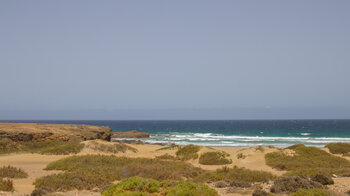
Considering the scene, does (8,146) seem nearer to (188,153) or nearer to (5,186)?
(188,153)

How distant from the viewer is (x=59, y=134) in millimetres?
33438

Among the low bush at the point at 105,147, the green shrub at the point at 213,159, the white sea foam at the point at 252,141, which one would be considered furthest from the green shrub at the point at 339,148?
the low bush at the point at 105,147

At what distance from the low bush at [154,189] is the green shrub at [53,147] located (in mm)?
18944

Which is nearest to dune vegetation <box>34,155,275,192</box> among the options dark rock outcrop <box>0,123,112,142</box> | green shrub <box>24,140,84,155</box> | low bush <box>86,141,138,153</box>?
green shrub <box>24,140,84,155</box>

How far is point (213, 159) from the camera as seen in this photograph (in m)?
24.1

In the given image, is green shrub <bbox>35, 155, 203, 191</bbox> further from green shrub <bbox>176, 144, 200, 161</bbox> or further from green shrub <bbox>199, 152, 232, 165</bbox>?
green shrub <bbox>176, 144, 200, 161</bbox>

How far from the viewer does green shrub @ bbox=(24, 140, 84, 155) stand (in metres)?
26.8

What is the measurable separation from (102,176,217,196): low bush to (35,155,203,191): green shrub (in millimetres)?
3786

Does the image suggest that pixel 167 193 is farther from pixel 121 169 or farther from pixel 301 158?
pixel 301 158

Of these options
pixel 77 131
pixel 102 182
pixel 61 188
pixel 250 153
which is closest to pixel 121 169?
pixel 102 182

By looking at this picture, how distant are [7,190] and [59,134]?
22.5m

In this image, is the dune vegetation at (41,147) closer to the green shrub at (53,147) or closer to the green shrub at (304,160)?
the green shrub at (53,147)

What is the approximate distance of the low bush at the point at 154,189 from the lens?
909cm

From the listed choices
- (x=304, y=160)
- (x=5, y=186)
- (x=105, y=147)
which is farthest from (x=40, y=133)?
(x=304, y=160)
